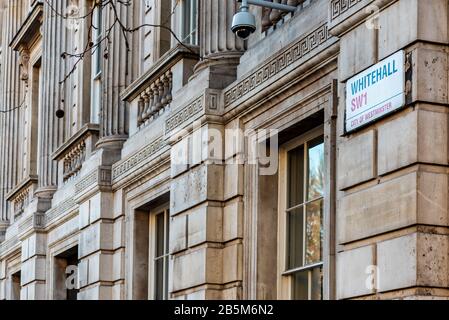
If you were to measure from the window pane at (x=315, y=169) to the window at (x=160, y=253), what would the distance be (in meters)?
4.89

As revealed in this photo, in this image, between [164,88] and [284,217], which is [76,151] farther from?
[284,217]

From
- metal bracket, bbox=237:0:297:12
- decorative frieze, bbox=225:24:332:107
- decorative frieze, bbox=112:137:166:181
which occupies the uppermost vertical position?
metal bracket, bbox=237:0:297:12

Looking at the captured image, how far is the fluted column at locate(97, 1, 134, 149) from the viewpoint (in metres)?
20.7

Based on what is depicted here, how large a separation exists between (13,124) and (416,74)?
2193 centimetres

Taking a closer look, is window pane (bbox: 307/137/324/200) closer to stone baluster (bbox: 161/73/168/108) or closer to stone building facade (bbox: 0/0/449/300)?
stone building facade (bbox: 0/0/449/300)

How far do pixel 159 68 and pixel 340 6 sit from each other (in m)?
6.52

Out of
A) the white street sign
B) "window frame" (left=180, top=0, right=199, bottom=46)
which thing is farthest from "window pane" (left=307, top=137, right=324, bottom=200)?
Answer: "window frame" (left=180, top=0, right=199, bottom=46)

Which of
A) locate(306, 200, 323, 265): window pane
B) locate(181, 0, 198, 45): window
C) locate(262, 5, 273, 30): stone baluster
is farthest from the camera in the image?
locate(181, 0, 198, 45): window

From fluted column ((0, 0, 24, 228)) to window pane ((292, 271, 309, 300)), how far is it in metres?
17.3

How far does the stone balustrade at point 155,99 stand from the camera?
60.3 ft

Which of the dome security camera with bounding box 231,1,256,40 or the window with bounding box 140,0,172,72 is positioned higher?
the window with bounding box 140,0,172,72

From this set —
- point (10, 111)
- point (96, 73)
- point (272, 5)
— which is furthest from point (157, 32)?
point (10, 111)

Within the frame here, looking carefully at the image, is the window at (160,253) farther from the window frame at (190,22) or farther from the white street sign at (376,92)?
the white street sign at (376,92)
